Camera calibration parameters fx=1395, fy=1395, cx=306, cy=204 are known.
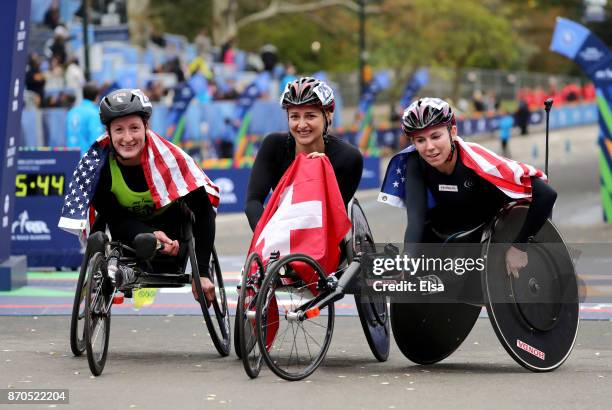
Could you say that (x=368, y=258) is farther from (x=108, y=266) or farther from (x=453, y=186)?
(x=108, y=266)

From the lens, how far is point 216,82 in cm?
3631

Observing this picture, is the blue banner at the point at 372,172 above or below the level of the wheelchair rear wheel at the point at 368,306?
below

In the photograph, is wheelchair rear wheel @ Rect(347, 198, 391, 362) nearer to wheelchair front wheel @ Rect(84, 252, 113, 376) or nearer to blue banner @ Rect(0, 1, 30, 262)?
wheelchair front wheel @ Rect(84, 252, 113, 376)

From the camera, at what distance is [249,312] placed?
25.3 ft

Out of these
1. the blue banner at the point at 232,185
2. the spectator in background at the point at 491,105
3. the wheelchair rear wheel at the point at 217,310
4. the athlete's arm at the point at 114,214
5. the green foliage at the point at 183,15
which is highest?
the green foliage at the point at 183,15

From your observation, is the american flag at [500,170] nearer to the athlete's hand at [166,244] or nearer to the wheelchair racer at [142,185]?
the wheelchair racer at [142,185]

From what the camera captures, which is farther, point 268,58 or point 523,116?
point 523,116

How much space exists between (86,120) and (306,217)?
8.84 metres

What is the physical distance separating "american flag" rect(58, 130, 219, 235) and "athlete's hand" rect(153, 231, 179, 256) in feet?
0.64

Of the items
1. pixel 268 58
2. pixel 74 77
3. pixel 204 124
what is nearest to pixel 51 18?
pixel 74 77

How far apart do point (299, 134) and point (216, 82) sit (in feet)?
91.5

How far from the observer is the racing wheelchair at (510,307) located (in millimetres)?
8172

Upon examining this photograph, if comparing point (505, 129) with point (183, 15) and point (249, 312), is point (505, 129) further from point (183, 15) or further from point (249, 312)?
point (249, 312)

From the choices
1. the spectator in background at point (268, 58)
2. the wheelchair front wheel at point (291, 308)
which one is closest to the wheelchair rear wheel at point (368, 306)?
the wheelchair front wheel at point (291, 308)
